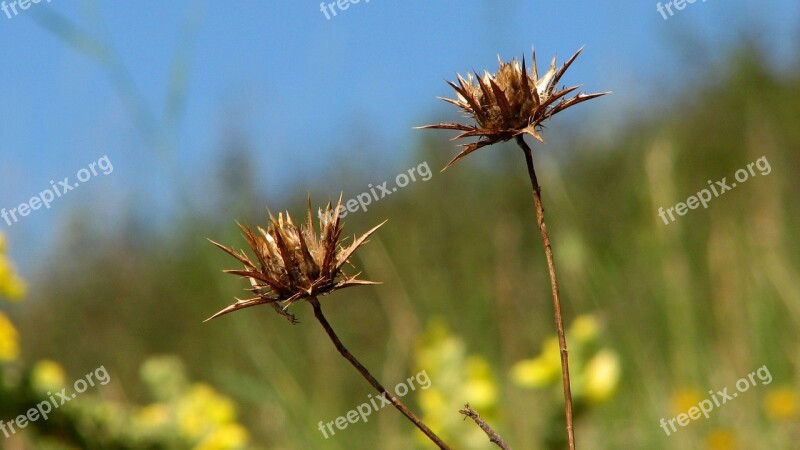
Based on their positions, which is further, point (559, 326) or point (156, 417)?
point (156, 417)

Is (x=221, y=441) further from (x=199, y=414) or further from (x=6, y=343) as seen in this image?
(x=6, y=343)

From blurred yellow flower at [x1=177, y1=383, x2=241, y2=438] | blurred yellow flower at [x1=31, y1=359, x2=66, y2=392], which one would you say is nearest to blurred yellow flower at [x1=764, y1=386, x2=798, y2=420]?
blurred yellow flower at [x1=177, y1=383, x2=241, y2=438]

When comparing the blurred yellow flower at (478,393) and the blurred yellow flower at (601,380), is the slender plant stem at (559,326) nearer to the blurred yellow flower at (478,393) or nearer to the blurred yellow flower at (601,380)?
the blurred yellow flower at (601,380)

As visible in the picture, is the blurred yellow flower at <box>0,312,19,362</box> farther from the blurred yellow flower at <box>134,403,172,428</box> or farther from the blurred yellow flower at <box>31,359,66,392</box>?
the blurred yellow flower at <box>134,403,172,428</box>

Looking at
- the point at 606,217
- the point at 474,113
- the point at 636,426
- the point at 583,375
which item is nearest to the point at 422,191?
the point at 606,217

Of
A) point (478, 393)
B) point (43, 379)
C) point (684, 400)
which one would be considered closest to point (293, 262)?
point (43, 379)

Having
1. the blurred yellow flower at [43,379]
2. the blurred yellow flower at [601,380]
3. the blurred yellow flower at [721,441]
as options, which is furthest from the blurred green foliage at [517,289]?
the blurred yellow flower at [43,379]

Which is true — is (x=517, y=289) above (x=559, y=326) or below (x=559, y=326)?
above
